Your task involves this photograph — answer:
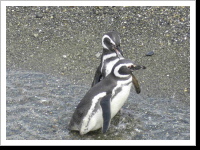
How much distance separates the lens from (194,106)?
5816mm

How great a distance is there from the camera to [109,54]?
6.25m

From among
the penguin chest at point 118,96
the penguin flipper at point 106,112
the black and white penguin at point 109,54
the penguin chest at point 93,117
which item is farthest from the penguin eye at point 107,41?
the penguin flipper at point 106,112

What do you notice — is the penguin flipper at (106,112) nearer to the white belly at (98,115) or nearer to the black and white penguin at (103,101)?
the black and white penguin at (103,101)

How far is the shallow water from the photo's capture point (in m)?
5.42

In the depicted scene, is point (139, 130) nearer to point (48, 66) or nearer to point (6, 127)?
point (6, 127)

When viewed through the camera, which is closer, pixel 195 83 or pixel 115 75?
pixel 115 75

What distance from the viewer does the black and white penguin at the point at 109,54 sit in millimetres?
6168

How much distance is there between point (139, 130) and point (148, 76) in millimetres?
1593

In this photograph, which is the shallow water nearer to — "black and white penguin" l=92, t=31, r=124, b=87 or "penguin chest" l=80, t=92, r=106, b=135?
"penguin chest" l=80, t=92, r=106, b=135

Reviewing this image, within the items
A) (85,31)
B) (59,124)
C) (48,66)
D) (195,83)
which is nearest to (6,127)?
(59,124)

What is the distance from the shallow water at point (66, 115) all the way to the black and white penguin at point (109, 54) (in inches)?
20.4

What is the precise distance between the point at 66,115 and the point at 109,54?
1.08m

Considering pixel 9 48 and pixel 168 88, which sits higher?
pixel 9 48

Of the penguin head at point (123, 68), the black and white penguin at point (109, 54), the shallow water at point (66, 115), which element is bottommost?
the shallow water at point (66, 115)
